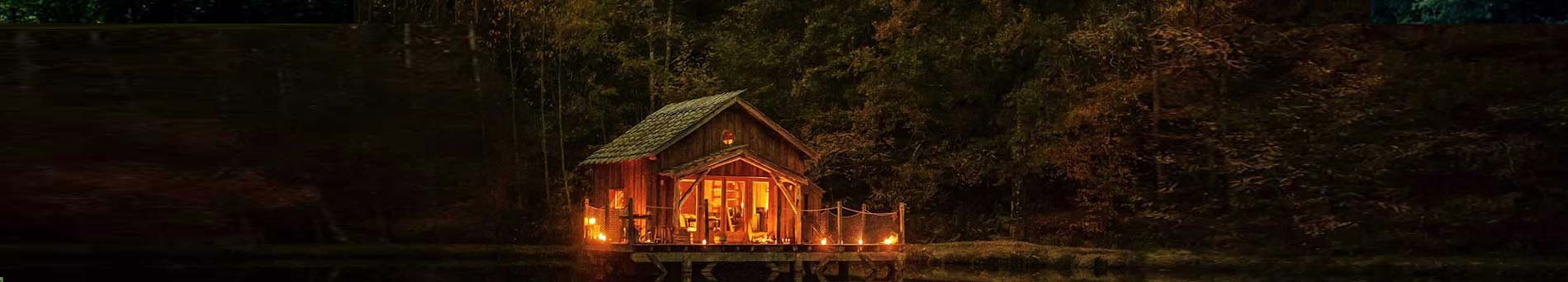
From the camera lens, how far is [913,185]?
1064 inches

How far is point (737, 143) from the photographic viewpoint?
2153cm

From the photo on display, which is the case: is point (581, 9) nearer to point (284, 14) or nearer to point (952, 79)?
point (952, 79)

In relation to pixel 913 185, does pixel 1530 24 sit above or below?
above

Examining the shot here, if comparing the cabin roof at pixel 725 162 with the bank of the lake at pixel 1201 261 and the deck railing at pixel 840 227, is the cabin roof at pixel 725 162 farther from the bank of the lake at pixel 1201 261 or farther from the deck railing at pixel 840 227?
the bank of the lake at pixel 1201 261

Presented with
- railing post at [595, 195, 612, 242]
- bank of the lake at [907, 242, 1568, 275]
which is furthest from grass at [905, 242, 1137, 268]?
railing post at [595, 195, 612, 242]

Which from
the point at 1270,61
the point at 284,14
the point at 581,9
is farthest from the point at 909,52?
the point at 284,14

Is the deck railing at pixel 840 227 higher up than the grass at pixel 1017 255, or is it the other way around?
the deck railing at pixel 840 227

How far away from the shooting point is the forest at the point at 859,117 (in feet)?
23.5

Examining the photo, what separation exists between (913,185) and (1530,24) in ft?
38.3

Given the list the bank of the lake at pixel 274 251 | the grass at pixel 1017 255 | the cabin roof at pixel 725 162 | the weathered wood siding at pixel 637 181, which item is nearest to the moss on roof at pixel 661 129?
the weathered wood siding at pixel 637 181

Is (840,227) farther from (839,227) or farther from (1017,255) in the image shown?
(1017,255)

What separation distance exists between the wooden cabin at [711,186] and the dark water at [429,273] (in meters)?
0.69

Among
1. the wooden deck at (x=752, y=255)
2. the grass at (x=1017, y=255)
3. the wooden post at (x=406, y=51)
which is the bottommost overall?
the grass at (x=1017, y=255)

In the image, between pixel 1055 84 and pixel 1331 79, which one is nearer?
pixel 1331 79
